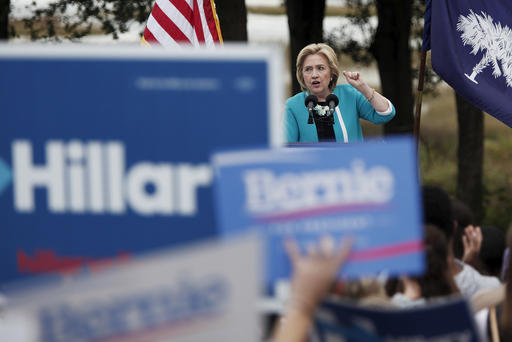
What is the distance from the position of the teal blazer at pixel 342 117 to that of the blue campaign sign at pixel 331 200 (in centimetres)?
319

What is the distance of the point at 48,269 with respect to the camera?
239cm

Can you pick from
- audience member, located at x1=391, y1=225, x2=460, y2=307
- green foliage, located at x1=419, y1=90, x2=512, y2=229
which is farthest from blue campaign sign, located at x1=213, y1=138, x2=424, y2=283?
green foliage, located at x1=419, y1=90, x2=512, y2=229

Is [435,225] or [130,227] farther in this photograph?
[435,225]

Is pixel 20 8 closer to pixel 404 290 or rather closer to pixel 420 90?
pixel 420 90

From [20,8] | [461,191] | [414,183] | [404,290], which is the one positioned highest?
[20,8]

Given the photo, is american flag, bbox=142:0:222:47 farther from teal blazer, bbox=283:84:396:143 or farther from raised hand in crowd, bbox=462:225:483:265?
raised hand in crowd, bbox=462:225:483:265

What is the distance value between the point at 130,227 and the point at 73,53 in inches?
16.9

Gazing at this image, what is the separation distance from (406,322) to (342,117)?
3.47 metres

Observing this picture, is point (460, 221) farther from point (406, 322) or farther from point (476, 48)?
point (476, 48)

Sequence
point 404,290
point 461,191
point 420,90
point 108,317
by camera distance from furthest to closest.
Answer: point 461,191, point 420,90, point 404,290, point 108,317

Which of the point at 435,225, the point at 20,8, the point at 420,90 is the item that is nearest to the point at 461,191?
the point at 20,8

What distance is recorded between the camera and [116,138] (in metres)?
2.37

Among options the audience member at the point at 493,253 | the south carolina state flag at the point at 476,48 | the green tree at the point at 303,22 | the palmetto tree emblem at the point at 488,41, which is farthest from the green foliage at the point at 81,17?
the audience member at the point at 493,253

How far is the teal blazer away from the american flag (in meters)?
1.37
